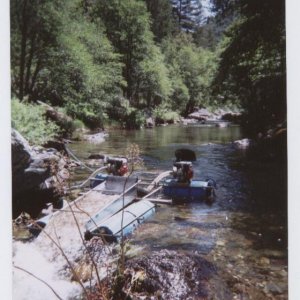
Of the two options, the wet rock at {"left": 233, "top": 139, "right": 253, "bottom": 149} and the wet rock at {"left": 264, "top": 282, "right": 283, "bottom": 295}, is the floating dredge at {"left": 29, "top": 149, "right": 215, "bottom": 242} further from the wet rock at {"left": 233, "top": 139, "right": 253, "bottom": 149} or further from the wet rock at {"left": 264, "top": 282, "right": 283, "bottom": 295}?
the wet rock at {"left": 264, "top": 282, "right": 283, "bottom": 295}

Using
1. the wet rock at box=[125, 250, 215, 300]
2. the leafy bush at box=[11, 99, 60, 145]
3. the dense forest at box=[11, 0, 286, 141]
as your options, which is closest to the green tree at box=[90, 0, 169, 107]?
Answer: the dense forest at box=[11, 0, 286, 141]

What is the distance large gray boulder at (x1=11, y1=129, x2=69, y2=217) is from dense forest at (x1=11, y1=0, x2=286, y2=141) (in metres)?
0.31

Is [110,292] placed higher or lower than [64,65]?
lower

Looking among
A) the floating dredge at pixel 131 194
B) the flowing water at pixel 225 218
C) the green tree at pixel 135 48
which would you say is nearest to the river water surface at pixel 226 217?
the flowing water at pixel 225 218

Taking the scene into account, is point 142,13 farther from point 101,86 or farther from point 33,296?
point 33,296

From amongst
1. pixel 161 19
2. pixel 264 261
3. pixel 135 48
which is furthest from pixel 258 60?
pixel 264 261

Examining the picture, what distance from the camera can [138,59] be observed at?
451 centimetres

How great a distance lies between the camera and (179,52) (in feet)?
14.4

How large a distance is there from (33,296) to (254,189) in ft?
9.34

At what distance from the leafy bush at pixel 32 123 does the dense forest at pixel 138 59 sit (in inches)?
0.5

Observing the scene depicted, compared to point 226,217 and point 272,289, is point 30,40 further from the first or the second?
point 272,289

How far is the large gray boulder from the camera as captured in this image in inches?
148

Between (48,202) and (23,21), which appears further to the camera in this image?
(48,202)

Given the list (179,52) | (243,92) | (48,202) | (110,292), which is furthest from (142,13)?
(110,292)
